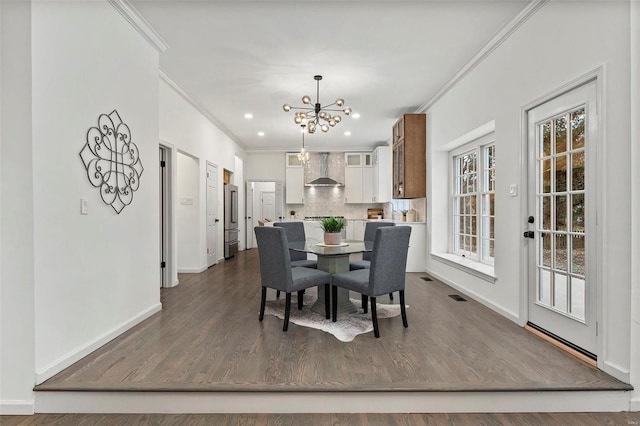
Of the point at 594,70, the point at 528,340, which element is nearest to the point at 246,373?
the point at 528,340

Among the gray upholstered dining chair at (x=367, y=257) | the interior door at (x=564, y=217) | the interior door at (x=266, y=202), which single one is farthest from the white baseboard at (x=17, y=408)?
the interior door at (x=266, y=202)

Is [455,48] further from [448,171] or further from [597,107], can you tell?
[448,171]

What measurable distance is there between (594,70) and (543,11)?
0.83 metres

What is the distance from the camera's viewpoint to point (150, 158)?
10.9ft

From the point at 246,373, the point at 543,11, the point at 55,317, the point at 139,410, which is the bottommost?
the point at 139,410

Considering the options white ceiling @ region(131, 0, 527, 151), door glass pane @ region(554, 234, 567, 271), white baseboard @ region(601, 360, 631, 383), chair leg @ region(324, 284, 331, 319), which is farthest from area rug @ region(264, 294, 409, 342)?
white ceiling @ region(131, 0, 527, 151)

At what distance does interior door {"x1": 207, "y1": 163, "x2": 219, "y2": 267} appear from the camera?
19.6ft

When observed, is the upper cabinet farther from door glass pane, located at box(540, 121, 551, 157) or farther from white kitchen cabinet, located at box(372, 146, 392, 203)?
door glass pane, located at box(540, 121, 551, 157)

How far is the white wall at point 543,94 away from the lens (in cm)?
203

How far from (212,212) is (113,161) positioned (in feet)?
11.6

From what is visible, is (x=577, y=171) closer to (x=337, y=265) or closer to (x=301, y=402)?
(x=337, y=265)

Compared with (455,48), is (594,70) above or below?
below

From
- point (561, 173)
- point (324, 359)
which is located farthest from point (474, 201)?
point (324, 359)

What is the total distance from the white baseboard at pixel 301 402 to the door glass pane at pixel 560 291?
0.72 m
